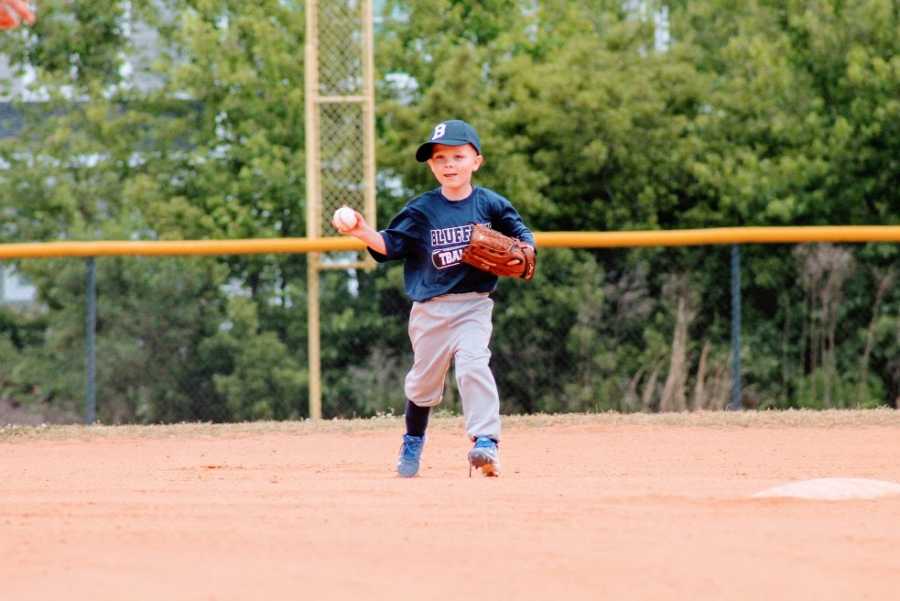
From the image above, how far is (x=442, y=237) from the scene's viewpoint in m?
7.21

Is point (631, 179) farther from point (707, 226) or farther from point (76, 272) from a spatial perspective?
point (76, 272)

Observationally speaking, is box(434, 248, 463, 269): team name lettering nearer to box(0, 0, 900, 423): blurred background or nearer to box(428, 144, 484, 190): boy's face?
box(428, 144, 484, 190): boy's face

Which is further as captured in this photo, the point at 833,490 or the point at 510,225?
the point at 510,225

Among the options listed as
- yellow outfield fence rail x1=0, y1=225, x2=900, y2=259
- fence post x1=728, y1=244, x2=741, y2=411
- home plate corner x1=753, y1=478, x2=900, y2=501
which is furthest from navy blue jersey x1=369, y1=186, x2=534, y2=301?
fence post x1=728, y1=244, x2=741, y2=411

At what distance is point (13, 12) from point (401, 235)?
189 cm

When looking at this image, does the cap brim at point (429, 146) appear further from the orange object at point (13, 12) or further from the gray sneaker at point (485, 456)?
the orange object at point (13, 12)

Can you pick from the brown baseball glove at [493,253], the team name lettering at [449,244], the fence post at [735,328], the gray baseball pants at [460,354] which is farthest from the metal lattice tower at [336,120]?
the brown baseball glove at [493,253]

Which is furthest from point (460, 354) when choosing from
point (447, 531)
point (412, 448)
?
point (447, 531)

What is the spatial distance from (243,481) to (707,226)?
24.4 feet

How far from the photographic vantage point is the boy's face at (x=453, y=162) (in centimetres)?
721

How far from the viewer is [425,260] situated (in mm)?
7352

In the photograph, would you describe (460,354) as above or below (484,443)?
above

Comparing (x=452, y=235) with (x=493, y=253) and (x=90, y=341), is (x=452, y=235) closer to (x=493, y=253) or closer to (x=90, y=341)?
(x=493, y=253)

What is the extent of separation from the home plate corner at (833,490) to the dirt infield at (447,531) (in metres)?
0.10
